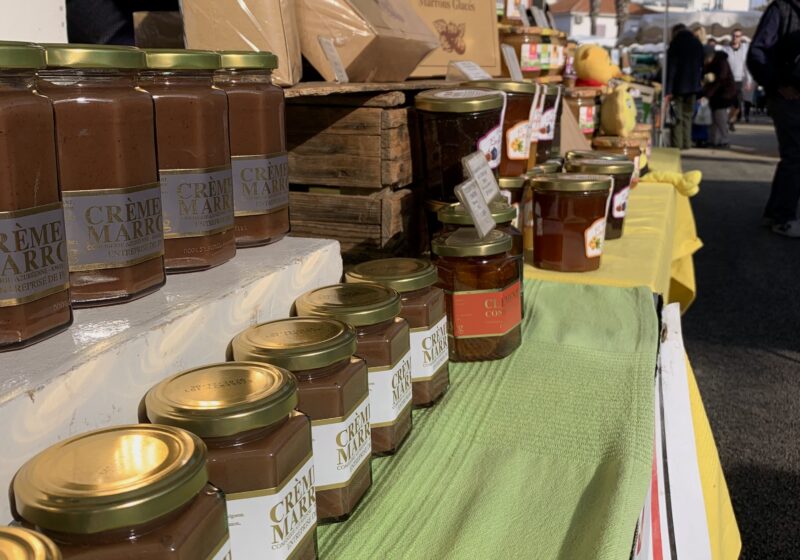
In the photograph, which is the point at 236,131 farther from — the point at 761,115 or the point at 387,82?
the point at 761,115

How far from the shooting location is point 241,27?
1066 millimetres

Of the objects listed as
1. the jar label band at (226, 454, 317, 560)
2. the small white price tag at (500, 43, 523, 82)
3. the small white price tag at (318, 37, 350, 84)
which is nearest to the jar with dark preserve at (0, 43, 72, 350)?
the jar label band at (226, 454, 317, 560)

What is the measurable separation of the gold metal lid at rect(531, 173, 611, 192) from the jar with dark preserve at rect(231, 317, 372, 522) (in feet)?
2.61

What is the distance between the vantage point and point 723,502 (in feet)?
3.94

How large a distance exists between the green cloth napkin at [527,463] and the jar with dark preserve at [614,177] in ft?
1.83

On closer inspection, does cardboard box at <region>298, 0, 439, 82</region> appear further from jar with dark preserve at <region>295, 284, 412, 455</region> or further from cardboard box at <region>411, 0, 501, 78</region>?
jar with dark preserve at <region>295, 284, 412, 455</region>

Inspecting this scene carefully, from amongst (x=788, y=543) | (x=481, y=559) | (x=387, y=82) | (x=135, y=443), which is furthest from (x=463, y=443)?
(x=788, y=543)

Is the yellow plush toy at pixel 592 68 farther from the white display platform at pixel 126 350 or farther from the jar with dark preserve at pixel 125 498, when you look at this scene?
the jar with dark preserve at pixel 125 498

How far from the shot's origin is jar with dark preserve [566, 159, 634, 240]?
1.71 meters

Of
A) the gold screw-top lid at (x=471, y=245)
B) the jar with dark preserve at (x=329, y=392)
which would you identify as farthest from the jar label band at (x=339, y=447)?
the gold screw-top lid at (x=471, y=245)

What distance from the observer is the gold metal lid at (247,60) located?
0.81 m

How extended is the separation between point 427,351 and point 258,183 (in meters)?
0.28

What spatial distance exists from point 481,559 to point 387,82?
3.02ft

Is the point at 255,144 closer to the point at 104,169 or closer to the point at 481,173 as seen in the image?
Answer: the point at 104,169
